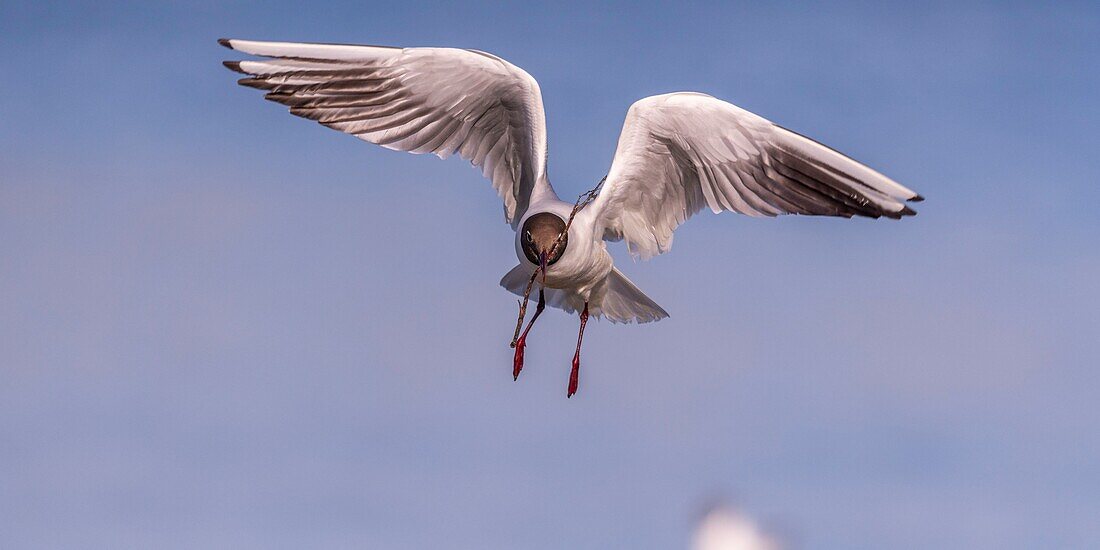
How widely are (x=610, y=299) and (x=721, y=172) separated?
5.23 ft

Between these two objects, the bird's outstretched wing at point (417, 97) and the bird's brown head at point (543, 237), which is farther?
the bird's outstretched wing at point (417, 97)

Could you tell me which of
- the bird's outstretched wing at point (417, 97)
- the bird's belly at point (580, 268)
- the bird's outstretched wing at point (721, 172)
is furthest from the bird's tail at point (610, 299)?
the bird's outstretched wing at point (417, 97)

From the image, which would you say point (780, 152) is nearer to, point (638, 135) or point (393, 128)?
point (638, 135)

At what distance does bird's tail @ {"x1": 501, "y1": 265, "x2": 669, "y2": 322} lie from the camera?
1291 cm

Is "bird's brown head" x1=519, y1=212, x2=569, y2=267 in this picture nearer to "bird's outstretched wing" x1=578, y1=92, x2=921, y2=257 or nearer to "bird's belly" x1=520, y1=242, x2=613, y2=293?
"bird's belly" x1=520, y1=242, x2=613, y2=293

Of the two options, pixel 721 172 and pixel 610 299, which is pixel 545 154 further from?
A: pixel 721 172

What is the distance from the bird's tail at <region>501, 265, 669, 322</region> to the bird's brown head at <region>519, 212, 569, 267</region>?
122 centimetres

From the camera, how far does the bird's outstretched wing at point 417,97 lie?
11867mm

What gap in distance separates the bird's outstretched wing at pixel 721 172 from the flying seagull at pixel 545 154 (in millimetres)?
11

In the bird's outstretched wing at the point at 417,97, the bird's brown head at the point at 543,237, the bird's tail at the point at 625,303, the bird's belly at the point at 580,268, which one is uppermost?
the bird's outstretched wing at the point at 417,97

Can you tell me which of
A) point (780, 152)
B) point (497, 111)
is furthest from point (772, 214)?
point (497, 111)

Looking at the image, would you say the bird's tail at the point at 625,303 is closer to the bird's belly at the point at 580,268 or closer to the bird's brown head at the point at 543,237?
the bird's belly at the point at 580,268

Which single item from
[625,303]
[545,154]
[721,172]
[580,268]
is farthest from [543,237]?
[625,303]

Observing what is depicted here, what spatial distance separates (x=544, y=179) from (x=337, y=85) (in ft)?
6.09
